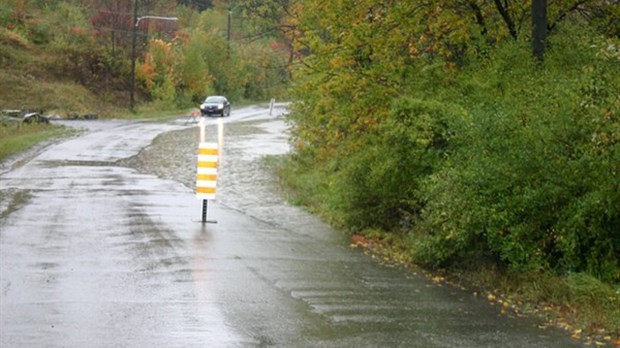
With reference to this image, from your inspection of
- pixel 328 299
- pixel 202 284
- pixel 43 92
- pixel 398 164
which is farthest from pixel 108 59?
pixel 328 299

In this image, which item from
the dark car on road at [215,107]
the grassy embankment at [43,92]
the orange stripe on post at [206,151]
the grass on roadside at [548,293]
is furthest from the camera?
the dark car on road at [215,107]

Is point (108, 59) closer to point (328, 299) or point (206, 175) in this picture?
point (206, 175)

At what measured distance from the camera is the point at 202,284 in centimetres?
1120

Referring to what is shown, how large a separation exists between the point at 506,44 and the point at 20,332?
966 cm

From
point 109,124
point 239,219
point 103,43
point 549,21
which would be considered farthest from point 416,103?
point 103,43

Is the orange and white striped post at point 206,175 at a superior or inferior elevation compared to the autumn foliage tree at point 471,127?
inferior

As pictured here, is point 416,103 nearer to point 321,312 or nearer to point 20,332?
point 321,312

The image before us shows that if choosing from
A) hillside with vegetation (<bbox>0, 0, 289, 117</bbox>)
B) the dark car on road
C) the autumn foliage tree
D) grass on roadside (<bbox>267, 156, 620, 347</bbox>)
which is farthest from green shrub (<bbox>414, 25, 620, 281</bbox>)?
the dark car on road

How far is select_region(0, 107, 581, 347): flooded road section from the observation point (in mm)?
8805

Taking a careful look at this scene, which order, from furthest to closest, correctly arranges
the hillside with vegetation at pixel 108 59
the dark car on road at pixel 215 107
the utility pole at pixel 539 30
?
the hillside with vegetation at pixel 108 59 → the dark car on road at pixel 215 107 → the utility pole at pixel 539 30

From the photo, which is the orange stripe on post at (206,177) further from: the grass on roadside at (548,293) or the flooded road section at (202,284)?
the grass on roadside at (548,293)

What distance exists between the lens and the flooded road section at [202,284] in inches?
347

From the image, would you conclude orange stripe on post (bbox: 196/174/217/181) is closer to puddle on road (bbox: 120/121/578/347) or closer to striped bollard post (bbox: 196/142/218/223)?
striped bollard post (bbox: 196/142/218/223)

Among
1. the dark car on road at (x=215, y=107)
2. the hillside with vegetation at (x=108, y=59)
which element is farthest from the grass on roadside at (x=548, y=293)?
the hillside with vegetation at (x=108, y=59)
